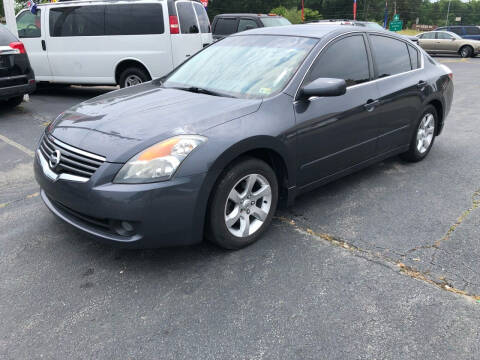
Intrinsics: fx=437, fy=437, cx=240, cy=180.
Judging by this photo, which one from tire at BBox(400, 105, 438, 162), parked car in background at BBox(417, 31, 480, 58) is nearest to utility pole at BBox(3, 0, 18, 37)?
tire at BBox(400, 105, 438, 162)

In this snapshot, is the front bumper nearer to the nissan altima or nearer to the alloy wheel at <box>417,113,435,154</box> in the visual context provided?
the nissan altima

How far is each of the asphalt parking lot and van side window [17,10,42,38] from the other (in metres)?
6.46

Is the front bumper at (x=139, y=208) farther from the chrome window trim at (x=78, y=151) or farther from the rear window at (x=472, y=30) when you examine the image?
the rear window at (x=472, y=30)

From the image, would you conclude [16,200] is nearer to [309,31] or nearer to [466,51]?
[309,31]

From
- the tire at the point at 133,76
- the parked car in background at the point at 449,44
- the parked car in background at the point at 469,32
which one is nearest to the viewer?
the tire at the point at 133,76

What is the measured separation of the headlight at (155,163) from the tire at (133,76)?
6.35 metres

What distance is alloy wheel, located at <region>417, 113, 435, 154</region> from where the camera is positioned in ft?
16.8

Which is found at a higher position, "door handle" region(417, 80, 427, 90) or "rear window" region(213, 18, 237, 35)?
"rear window" region(213, 18, 237, 35)

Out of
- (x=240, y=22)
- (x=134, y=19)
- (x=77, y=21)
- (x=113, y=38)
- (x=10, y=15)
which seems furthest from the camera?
(x=240, y=22)

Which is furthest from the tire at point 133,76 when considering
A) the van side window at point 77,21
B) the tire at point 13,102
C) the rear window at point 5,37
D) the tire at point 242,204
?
the tire at point 242,204

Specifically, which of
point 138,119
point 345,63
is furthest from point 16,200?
point 345,63

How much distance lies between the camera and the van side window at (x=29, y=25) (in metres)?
9.38

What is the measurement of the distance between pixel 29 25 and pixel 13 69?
108 inches

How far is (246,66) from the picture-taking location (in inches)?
151
